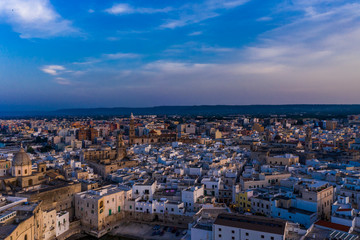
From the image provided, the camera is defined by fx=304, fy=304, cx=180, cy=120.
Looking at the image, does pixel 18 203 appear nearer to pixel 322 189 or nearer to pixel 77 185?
pixel 77 185

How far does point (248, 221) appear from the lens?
552 inches

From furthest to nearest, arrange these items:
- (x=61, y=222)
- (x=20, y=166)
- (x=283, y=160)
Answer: (x=283, y=160) → (x=20, y=166) → (x=61, y=222)

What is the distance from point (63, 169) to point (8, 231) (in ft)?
48.4

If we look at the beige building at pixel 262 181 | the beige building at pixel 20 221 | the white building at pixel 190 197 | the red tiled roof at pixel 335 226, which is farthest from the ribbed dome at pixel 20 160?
the red tiled roof at pixel 335 226

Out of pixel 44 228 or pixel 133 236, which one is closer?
pixel 44 228

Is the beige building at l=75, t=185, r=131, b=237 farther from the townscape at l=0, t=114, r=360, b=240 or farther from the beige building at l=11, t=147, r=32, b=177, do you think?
the beige building at l=11, t=147, r=32, b=177

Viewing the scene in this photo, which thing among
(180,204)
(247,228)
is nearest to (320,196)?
(247,228)

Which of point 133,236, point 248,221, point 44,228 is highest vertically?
point 248,221

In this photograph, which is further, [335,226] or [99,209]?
[99,209]

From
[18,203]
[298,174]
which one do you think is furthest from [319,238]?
[18,203]

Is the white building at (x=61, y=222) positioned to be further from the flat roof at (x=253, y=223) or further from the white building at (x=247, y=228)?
the flat roof at (x=253, y=223)

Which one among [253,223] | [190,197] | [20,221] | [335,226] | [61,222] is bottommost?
[61,222]

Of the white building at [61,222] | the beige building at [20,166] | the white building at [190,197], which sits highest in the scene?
the beige building at [20,166]

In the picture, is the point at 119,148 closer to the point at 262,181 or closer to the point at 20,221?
the point at 262,181
